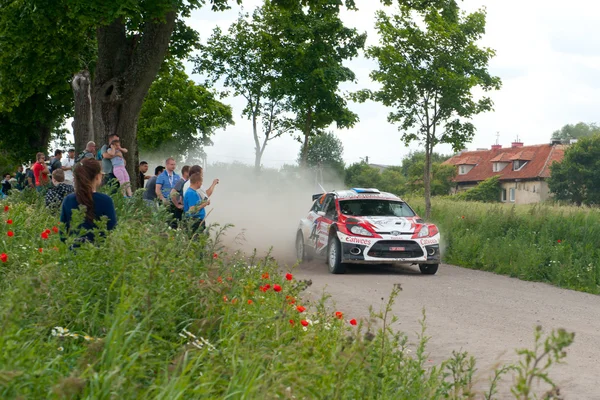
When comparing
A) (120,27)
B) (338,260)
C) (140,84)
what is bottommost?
(338,260)

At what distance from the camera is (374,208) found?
17312mm

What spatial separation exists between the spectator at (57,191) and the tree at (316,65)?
80.8 feet

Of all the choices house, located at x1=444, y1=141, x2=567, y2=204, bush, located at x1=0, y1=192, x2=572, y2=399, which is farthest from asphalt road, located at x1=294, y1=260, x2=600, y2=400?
house, located at x1=444, y1=141, x2=567, y2=204

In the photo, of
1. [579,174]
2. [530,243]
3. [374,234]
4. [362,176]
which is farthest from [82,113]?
[362,176]

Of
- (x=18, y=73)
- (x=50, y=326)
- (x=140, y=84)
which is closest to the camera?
(x=50, y=326)

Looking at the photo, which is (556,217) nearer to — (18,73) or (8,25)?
(8,25)

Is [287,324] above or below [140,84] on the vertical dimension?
below

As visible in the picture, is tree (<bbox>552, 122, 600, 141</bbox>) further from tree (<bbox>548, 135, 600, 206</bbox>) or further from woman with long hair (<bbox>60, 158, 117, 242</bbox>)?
woman with long hair (<bbox>60, 158, 117, 242</bbox>)

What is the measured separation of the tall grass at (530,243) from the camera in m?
15.8

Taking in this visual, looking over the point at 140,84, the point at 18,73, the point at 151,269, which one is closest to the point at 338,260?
the point at 140,84

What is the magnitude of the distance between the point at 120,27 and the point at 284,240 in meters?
8.25

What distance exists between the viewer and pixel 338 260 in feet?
53.2

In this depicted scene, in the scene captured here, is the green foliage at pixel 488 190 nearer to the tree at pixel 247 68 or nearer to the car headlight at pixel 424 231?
the tree at pixel 247 68

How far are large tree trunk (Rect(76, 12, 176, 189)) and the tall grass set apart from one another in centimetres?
833
